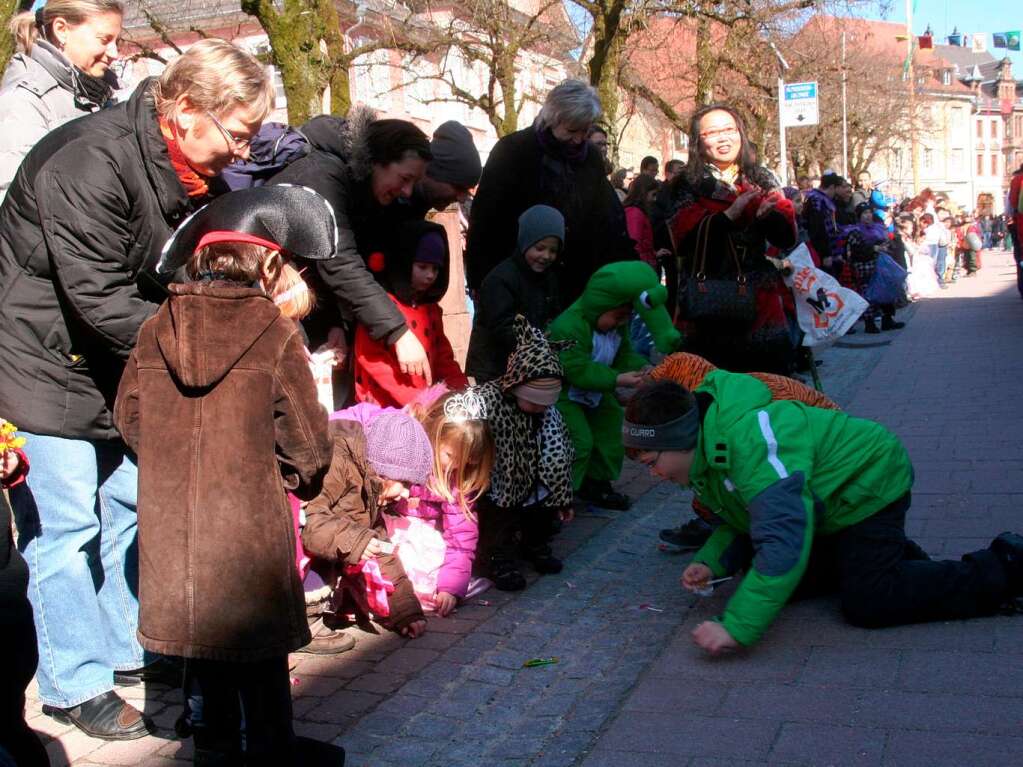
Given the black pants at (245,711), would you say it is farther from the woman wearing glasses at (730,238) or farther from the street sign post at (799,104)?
the street sign post at (799,104)

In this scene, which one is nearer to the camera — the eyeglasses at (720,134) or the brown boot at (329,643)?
the brown boot at (329,643)

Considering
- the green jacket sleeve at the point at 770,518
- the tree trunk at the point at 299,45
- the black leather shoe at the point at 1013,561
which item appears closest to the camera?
the green jacket sleeve at the point at 770,518

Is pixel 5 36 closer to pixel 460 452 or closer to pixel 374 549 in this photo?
pixel 460 452

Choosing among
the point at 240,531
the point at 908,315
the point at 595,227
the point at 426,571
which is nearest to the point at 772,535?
the point at 426,571

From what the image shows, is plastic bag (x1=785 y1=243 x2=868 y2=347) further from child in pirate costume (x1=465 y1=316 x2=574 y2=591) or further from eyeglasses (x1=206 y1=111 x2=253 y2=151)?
eyeglasses (x1=206 y1=111 x2=253 y2=151)

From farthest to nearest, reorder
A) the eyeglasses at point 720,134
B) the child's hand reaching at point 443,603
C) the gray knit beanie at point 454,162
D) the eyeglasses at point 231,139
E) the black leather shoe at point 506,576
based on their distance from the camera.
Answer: the eyeglasses at point 720,134 → the gray knit beanie at point 454,162 → the black leather shoe at point 506,576 → the child's hand reaching at point 443,603 → the eyeglasses at point 231,139

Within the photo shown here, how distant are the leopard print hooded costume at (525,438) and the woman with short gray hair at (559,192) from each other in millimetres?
885

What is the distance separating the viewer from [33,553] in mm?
3564

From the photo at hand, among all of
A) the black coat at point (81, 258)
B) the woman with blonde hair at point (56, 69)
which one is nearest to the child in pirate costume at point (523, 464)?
the black coat at point (81, 258)

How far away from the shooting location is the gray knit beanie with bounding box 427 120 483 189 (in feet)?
17.0

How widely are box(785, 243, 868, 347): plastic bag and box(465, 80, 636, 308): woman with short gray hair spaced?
93cm

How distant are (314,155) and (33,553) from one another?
1914 mm

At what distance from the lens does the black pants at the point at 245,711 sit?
3000 millimetres

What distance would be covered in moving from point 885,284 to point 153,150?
1256 centimetres
